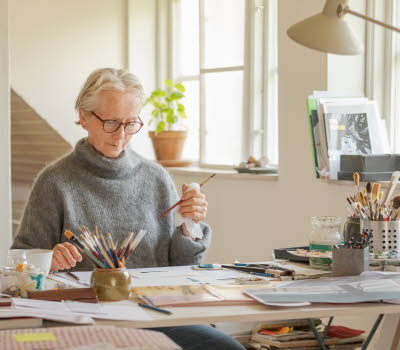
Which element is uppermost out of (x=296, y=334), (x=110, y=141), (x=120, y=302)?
(x=110, y=141)

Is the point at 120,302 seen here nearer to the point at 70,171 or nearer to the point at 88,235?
the point at 88,235

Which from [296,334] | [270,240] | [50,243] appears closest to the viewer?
[50,243]

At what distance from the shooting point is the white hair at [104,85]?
2725 mm

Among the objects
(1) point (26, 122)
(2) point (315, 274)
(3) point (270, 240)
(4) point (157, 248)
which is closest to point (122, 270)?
(2) point (315, 274)

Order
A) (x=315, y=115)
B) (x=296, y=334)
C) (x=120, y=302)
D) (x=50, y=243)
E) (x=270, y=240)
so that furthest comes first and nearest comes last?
(x=270, y=240) < (x=315, y=115) < (x=296, y=334) < (x=50, y=243) < (x=120, y=302)

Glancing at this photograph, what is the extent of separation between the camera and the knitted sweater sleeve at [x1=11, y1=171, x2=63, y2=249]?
8.62 ft

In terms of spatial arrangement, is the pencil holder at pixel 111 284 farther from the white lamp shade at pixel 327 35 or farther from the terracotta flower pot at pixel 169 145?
the terracotta flower pot at pixel 169 145

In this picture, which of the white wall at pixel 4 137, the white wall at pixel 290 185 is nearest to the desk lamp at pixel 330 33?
the white wall at pixel 290 185

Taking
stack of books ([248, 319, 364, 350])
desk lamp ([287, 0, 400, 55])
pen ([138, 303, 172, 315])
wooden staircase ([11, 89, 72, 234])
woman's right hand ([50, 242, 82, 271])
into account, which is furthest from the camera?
wooden staircase ([11, 89, 72, 234])

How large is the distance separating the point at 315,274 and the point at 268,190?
2.08 m

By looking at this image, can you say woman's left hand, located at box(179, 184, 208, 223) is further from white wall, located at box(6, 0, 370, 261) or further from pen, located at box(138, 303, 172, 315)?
white wall, located at box(6, 0, 370, 261)

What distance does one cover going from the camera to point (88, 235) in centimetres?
214

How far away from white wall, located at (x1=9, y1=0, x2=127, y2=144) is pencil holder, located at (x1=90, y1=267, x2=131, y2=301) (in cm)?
362

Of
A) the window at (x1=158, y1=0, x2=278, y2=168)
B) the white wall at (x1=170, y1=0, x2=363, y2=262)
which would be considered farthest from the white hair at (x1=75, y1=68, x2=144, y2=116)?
the window at (x1=158, y1=0, x2=278, y2=168)
